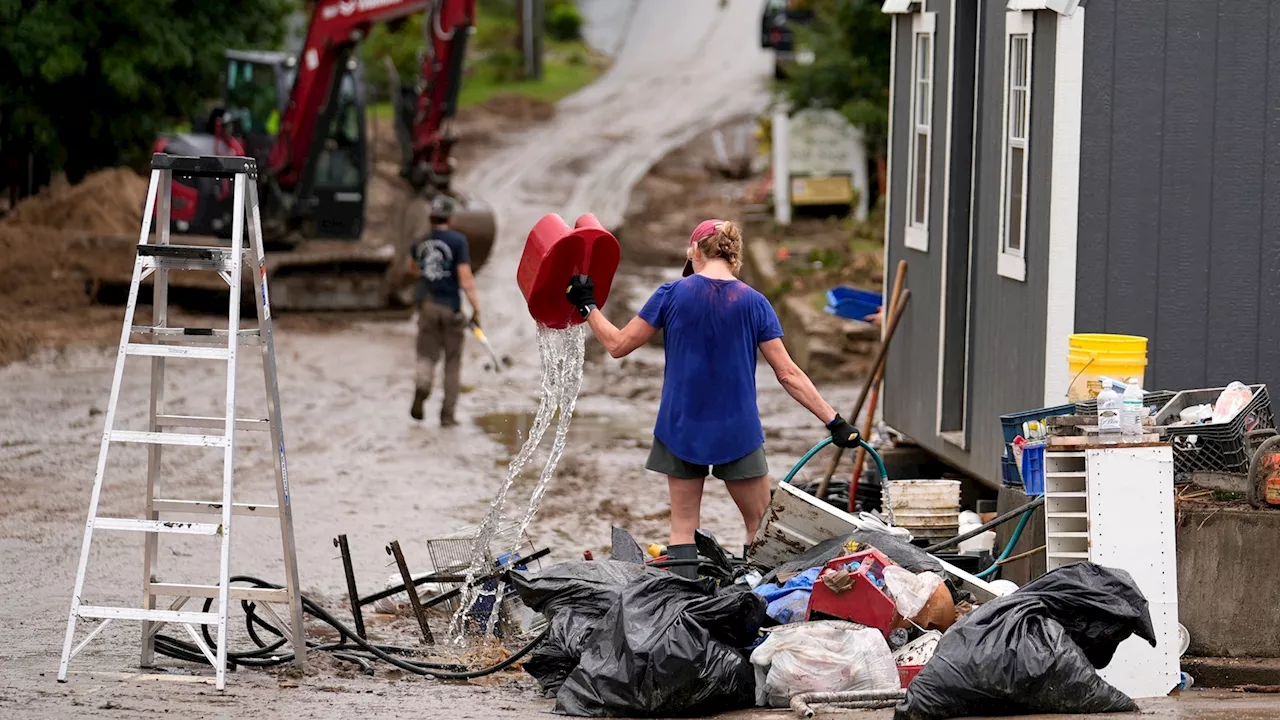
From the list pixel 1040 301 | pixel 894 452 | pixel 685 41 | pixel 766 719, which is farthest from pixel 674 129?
pixel 766 719

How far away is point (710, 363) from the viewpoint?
7.73 meters

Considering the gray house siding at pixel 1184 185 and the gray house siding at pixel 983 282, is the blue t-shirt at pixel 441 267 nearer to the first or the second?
the gray house siding at pixel 983 282

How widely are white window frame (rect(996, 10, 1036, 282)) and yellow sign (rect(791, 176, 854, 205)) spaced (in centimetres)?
1447

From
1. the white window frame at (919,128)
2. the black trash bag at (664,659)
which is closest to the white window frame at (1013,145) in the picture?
the white window frame at (919,128)

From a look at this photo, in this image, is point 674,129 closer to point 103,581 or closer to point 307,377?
point 307,377

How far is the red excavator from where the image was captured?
20016 millimetres

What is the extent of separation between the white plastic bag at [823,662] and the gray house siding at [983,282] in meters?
2.53

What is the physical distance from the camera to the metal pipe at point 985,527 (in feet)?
24.8

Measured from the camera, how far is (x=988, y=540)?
8.56 m

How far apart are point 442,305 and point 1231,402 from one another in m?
7.93

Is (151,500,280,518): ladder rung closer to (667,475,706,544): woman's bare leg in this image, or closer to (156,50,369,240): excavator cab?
(667,475,706,544): woman's bare leg

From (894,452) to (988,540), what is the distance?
275 cm

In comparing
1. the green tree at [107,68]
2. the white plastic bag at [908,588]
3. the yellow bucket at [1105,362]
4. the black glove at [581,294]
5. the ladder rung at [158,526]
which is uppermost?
the green tree at [107,68]

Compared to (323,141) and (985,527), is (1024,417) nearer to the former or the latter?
(985,527)
